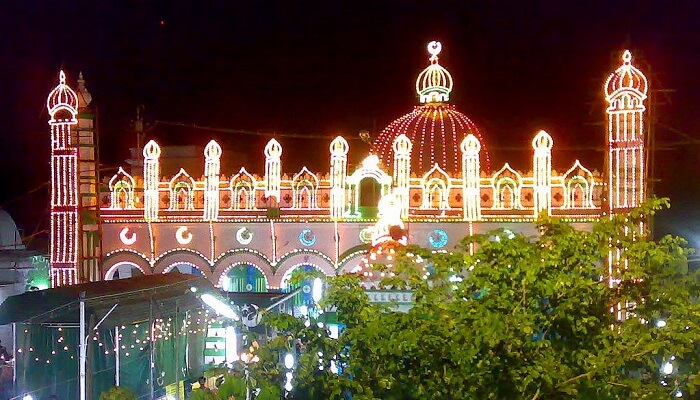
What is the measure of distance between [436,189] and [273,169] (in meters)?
5.51

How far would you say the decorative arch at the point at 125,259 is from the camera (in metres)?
25.9

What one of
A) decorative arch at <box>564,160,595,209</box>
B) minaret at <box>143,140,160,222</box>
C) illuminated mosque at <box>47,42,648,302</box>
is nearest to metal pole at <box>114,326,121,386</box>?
illuminated mosque at <box>47,42,648,302</box>

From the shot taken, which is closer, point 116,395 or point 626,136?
point 116,395

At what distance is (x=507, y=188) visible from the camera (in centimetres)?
2383

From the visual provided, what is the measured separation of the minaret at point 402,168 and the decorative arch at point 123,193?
9.29 meters

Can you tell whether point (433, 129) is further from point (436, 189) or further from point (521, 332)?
point (521, 332)

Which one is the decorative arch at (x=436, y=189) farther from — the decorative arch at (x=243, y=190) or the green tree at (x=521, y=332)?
the green tree at (x=521, y=332)

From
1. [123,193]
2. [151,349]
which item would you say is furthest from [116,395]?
[123,193]

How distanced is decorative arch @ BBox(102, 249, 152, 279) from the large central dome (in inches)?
350

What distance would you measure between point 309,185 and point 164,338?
11386mm

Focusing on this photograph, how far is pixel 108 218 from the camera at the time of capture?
2584 centimetres

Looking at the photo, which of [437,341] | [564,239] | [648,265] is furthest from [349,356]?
[648,265]

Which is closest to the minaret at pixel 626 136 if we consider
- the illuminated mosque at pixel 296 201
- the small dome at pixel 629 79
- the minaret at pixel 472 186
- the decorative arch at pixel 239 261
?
the small dome at pixel 629 79

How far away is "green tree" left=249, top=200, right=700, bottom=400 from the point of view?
21.7 feet
